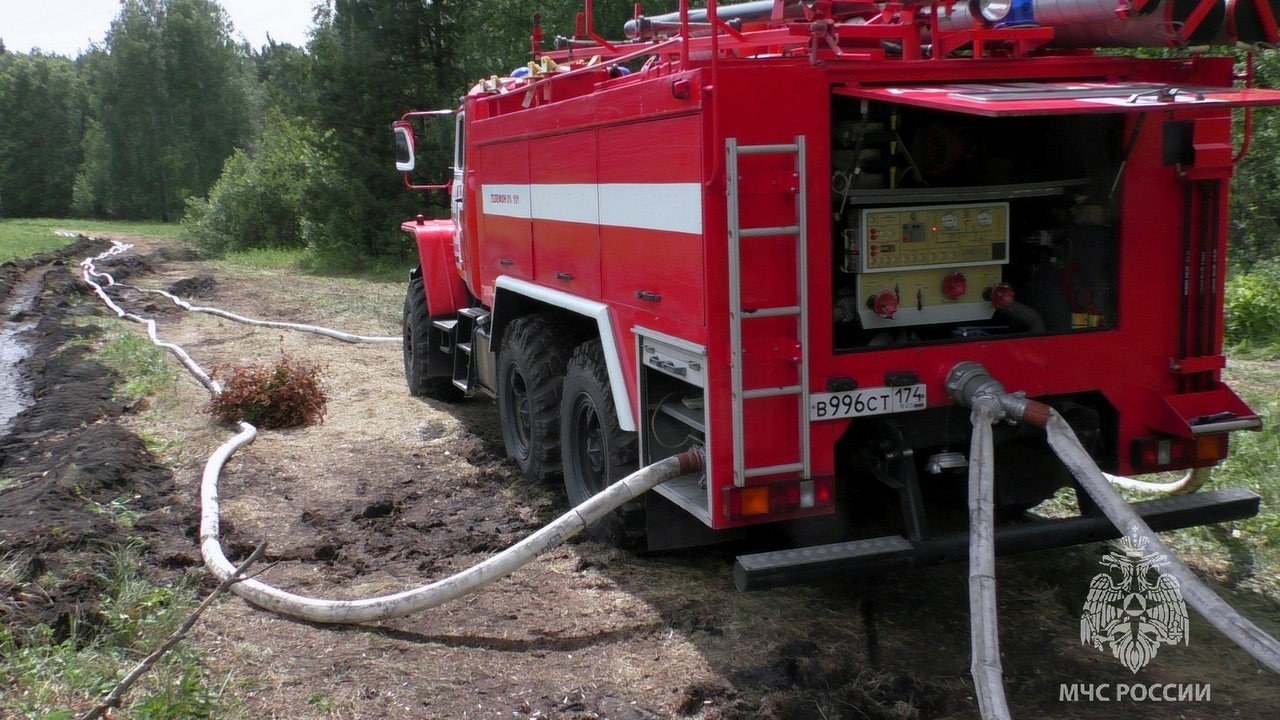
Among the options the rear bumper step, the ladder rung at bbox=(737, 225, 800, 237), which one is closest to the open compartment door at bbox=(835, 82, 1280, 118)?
the ladder rung at bbox=(737, 225, 800, 237)

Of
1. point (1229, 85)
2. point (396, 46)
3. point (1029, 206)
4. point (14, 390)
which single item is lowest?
point (14, 390)

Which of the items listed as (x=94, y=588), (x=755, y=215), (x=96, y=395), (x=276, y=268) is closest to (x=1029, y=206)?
(x=755, y=215)

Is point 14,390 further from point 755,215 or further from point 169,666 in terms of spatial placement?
point 755,215

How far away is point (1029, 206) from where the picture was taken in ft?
17.9

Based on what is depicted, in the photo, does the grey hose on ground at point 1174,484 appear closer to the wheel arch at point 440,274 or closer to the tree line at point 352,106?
the wheel arch at point 440,274

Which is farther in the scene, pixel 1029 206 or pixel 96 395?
pixel 96 395

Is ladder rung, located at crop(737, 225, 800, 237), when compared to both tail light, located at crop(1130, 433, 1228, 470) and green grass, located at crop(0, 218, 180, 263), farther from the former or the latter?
green grass, located at crop(0, 218, 180, 263)

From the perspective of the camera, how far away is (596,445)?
20.7 feet

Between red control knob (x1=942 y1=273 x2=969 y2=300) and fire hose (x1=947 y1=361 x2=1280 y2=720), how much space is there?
1.46 feet

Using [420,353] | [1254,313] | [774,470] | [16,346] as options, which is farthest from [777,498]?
[16,346]

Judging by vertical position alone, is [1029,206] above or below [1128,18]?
below

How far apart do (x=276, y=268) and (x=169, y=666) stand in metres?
24.1

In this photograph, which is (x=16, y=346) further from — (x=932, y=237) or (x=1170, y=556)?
(x=1170, y=556)

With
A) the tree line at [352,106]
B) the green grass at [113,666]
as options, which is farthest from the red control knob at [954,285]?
the tree line at [352,106]
